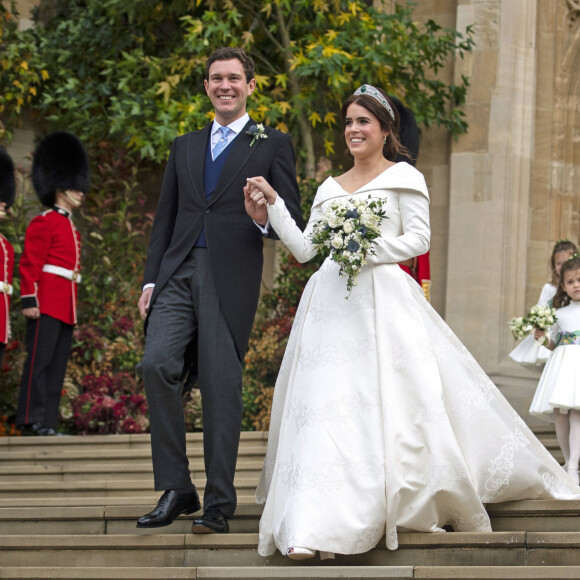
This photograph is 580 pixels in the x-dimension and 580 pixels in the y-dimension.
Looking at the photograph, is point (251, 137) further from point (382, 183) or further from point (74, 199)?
point (74, 199)

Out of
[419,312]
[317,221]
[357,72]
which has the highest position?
[357,72]

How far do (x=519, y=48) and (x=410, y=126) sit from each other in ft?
6.35

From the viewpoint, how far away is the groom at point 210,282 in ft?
15.5

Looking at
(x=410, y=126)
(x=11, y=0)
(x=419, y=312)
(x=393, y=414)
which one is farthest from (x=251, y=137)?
(x=11, y=0)

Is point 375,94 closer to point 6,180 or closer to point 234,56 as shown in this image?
point 234,56

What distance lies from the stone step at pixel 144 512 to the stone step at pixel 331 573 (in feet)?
1.25

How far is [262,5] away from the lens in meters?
10.5

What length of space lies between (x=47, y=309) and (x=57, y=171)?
126cm

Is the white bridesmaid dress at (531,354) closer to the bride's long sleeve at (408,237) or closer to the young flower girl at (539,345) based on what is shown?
the young flower girl at (539,345)

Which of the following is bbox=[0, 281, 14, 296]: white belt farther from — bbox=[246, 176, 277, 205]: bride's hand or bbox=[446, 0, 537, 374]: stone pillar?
bbox=[246, 176, 277, 205]: bride's hand

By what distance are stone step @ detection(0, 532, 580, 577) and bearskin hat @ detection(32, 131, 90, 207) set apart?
4.58 m

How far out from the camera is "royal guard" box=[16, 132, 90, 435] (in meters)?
8.66

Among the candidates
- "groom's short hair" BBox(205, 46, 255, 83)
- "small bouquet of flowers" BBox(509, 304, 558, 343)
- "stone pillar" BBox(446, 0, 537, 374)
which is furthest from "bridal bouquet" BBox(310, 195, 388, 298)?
"stone pillar" BBox(446, 0, 537, 374)

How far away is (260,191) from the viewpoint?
4.80 metres
